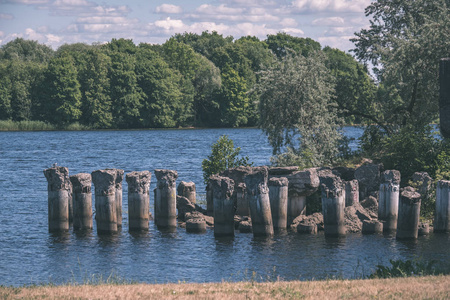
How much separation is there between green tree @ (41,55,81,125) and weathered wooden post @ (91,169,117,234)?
8217cm

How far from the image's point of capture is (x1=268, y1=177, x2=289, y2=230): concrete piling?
27438mm

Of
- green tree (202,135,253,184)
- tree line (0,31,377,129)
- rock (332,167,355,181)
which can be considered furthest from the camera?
tree line (0,31,377,129)

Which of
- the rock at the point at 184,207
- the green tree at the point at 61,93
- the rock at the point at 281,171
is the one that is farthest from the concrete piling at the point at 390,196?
the green tree at the point at 61,93

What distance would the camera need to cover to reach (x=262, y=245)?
26.3 meters

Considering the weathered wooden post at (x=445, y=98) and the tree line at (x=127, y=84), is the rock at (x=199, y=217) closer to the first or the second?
the weathered wooden post at (x=445, y=98)

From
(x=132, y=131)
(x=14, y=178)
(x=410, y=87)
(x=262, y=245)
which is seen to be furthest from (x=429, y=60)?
(x=132, y=131)

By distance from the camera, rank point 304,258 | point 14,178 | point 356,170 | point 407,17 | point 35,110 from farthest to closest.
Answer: point 35,110
point 14,178
point 407,17
point 356,170
point 304,258

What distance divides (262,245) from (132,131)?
88804mm

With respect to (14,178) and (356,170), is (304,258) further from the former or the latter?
(14,178)

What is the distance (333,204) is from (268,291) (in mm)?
11685

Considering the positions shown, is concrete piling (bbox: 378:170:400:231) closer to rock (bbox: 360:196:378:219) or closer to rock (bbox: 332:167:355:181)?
rock (bbox: 360:196:378:219)

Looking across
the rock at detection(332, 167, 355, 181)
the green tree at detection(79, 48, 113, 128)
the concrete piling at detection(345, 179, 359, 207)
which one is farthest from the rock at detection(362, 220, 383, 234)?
the green tree at detection(79, 48, 113, 128)

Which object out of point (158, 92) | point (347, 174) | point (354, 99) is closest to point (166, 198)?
point (347, 174)

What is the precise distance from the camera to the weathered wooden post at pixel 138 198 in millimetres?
28125
